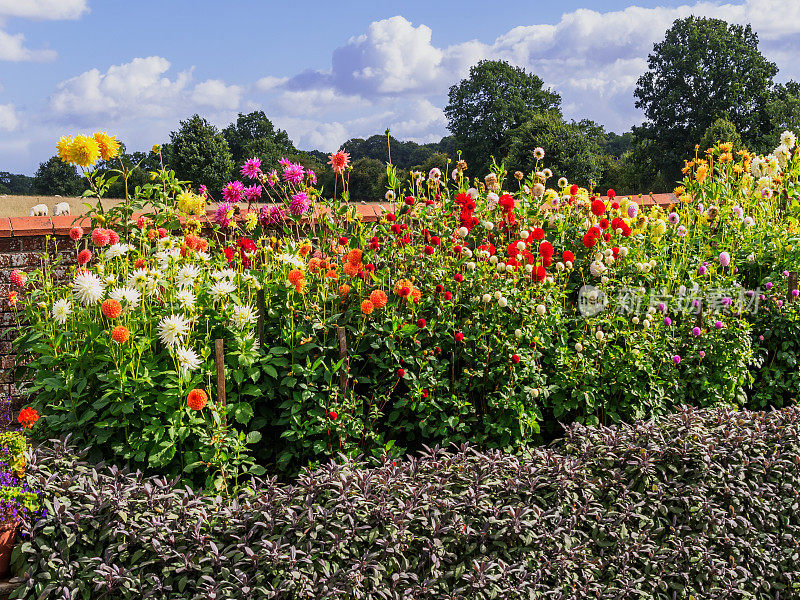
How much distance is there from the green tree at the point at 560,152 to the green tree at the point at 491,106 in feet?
23.8

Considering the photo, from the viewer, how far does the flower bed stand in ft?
8.73

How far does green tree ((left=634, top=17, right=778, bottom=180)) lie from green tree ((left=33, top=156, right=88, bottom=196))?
95.9 ft

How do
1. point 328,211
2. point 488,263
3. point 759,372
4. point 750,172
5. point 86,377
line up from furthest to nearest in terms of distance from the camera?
point 750,172 → point 759,372 → point 328,211 → point 488,263 → point 86,377

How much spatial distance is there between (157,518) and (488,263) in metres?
1.84

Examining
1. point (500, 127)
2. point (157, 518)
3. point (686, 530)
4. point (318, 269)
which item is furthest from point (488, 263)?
point (500, 127)

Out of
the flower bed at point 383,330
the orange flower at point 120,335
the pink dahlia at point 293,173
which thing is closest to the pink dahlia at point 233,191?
the flower bed at point 383,330

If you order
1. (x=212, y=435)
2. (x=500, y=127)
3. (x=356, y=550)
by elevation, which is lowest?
(x=356, y=550)

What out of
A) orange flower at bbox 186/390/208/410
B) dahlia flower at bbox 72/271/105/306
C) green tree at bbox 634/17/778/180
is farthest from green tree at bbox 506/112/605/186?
orange flower at bbox 186/390/208/410

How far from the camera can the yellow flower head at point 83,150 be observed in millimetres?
3490

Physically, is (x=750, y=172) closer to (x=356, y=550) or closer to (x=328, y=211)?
(x=328, y=211)

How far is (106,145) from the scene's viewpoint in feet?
11.9

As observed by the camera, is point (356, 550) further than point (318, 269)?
No

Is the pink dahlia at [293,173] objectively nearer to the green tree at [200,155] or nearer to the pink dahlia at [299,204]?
the pink dahlia at [299,204]

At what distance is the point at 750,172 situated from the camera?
5656mm
